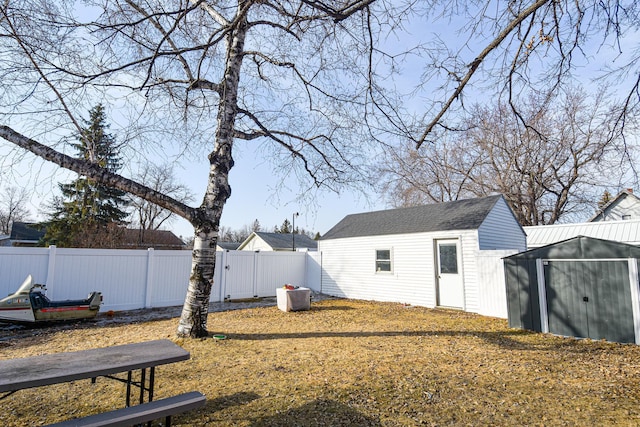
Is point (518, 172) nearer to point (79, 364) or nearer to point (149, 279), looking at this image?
point (149, 279)

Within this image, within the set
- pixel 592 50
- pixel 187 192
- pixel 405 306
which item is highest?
pixel 187 192

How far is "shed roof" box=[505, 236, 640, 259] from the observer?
5715 millimetres

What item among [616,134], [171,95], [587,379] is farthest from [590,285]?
[171,95]

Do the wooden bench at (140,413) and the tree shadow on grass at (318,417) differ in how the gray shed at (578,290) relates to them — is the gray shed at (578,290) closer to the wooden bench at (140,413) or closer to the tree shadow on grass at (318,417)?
the tree shadow on grass at (318,417)

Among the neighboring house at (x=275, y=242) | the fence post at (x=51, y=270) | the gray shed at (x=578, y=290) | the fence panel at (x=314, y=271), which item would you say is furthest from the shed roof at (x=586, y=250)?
the neighboring house at (x=275, y=242)

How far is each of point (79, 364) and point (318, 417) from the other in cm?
211

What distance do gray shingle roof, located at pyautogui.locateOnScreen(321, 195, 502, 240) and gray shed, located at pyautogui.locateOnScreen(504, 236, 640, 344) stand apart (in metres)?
2.97

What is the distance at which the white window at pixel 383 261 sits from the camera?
1196 centimetres

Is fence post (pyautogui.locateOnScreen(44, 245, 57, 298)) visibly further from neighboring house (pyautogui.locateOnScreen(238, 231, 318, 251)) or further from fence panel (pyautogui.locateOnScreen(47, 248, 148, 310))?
neighboring house (pyautogui.locateOnScreen(238, 231, 318, 251))

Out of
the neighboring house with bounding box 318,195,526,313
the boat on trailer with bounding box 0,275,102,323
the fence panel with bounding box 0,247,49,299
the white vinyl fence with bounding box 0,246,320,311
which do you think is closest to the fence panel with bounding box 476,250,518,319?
the neighboring house with bounding box 318,195,526,313

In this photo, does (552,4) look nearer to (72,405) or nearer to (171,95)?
(171,95)

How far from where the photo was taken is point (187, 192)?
84.4 ft

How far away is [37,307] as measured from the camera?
719cm

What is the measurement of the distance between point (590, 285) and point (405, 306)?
5.35 m
